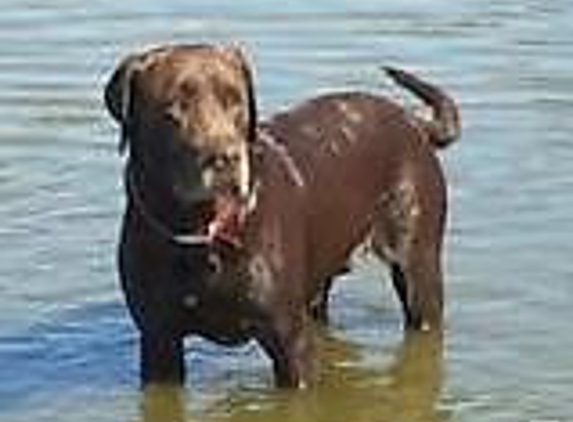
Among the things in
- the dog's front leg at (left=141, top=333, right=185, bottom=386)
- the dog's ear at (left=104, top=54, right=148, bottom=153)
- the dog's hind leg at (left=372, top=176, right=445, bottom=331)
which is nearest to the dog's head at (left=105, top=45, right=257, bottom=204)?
the dog's ear at (left=104, top=54, right=148, bottom=153)

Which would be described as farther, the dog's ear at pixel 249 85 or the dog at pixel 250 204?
the dog's ear at pixel 249 85

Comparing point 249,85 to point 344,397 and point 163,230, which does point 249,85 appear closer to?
point 163,230

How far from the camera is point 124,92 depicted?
880cm

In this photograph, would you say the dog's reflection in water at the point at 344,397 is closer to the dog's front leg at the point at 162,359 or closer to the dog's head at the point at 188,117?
the dog's front leg at the point at 162,359

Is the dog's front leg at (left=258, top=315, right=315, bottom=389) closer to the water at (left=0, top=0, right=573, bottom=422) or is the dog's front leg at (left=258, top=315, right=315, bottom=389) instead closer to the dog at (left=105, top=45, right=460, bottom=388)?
the dog at (left=105, top=45, right=460, bottom=388)

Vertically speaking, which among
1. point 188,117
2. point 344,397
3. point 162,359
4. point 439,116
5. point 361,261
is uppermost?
point 188,117

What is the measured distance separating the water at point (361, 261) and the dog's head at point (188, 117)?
4.20ft

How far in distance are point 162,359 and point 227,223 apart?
2.59 ft

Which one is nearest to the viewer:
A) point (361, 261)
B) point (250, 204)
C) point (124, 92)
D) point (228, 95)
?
point (228, 95)

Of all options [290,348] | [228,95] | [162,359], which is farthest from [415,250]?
[228,95]

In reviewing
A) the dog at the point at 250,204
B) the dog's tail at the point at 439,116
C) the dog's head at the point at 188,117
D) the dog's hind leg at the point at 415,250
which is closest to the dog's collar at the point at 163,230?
the dog at the point at 250,204

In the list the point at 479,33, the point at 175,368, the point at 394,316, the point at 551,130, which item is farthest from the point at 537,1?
the point at 175,368

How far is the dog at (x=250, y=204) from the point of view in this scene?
28.2ft

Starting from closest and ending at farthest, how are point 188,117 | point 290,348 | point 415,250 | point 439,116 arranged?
point 188,117
point 290,348
point 415,250
point 439,116
